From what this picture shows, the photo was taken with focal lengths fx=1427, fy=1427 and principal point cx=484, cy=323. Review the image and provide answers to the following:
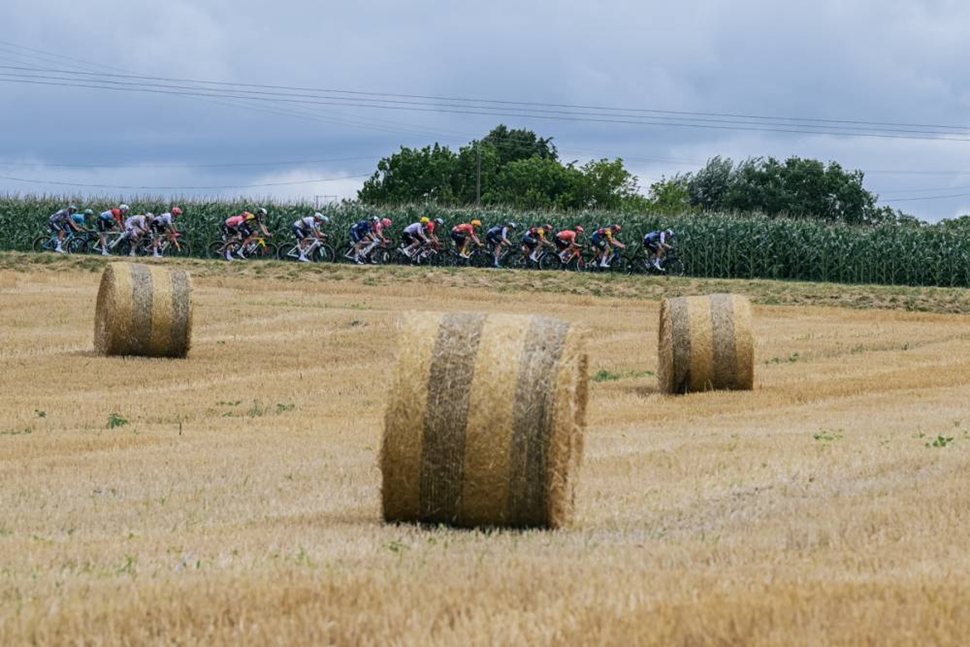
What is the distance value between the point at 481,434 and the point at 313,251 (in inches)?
1790

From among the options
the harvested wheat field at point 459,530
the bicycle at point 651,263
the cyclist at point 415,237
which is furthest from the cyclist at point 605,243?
the harvested wheat field at point 459,530

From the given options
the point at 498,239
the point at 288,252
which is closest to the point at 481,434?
the point at 288,252

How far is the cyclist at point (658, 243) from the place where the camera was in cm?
5341

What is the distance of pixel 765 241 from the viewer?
55.9 metres

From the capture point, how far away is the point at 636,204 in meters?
103

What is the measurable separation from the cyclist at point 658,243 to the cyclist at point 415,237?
819cm

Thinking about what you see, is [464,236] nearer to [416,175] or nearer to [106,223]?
[106,223]

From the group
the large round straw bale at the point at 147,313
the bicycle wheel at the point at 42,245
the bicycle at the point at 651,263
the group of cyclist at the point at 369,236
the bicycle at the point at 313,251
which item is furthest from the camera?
the bicycle at the point at 651,263

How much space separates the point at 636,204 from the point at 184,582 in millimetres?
97742

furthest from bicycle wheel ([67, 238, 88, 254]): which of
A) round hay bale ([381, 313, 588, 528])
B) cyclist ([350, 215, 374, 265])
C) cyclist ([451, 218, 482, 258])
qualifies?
round hay bale ([381, 313, 588, 528])

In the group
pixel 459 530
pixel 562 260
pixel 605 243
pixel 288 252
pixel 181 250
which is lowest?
pixel 459 530

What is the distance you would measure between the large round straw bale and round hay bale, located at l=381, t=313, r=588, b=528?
14.6 metres

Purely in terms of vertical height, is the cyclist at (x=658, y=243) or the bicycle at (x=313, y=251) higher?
the cyclist at (x=658, y=243)

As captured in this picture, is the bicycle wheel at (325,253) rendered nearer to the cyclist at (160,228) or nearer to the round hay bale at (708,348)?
the cyclist at (160,228)
